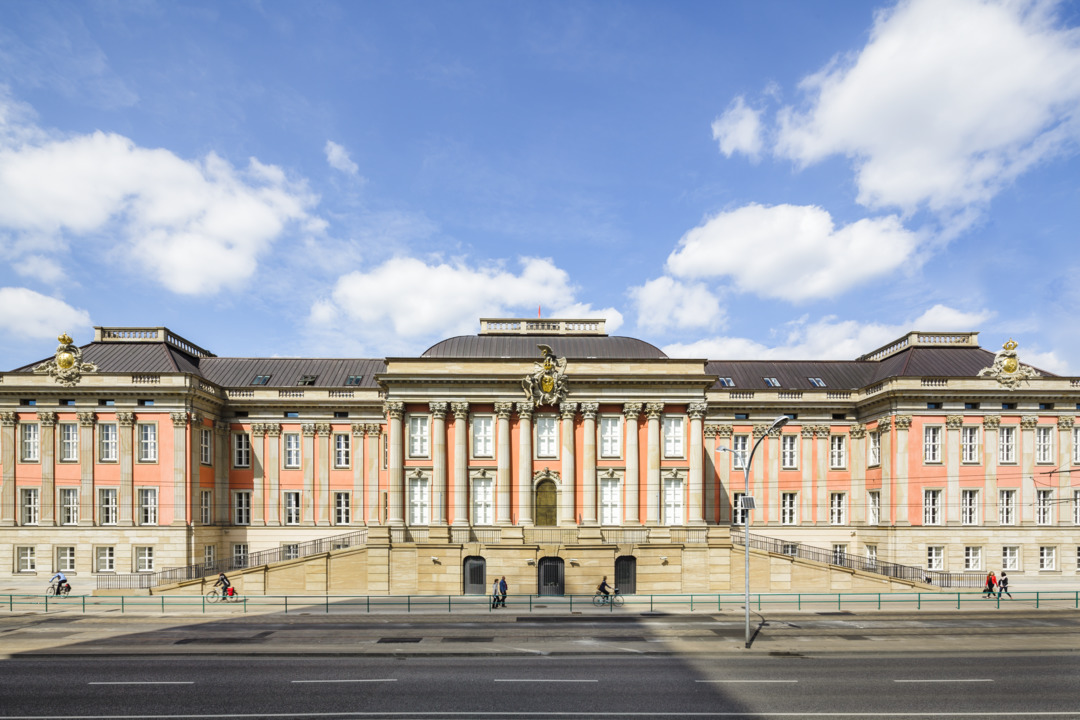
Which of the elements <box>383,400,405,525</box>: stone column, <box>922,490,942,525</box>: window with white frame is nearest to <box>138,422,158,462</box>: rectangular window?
<box>383,400,405,525</box>: stone column

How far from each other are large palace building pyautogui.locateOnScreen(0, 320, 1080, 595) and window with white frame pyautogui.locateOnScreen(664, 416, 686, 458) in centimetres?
10

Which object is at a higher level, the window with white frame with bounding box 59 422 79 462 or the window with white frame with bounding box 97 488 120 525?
the window with white frame with bounding box 59 422 79 462

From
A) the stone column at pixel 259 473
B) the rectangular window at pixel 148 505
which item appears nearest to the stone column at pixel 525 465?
the stone column at pixel 259 473

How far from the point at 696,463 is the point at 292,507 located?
3124 cm

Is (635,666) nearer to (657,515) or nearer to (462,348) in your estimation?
(657,515)

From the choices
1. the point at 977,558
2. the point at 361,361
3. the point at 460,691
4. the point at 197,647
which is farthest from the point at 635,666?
the point at 361,361

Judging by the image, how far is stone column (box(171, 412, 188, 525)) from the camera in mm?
48594

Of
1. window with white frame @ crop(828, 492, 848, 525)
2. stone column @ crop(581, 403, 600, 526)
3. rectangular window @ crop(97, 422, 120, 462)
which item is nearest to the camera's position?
stone column @ crop(581, 403, 600, 526)

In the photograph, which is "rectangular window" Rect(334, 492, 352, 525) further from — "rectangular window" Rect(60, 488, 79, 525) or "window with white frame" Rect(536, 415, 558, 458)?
"window with white frame" Rect(536, 415, 558, 458)

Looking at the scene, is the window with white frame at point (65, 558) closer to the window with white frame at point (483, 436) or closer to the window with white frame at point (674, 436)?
the window with white frame at point (483, 436)

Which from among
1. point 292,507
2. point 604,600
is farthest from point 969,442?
point 292,507

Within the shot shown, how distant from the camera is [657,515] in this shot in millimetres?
46812

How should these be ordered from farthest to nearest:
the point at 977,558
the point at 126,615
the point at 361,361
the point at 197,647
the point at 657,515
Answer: the point at 361,361 → the point at 977,558 → the point at 657,515 → the point at 126,615 → the point at 197,647

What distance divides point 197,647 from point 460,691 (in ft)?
44.1
